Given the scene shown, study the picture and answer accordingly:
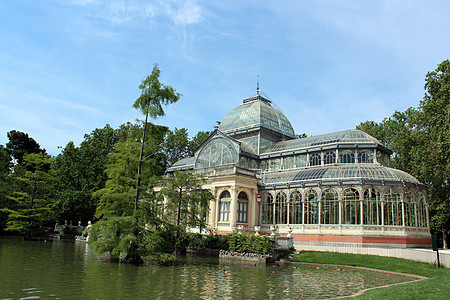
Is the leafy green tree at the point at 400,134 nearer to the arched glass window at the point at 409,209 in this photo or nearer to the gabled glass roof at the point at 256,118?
the arched glass window at the point at 409,209

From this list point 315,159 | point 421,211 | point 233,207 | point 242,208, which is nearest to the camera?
point 421,211

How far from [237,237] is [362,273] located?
10.8 m

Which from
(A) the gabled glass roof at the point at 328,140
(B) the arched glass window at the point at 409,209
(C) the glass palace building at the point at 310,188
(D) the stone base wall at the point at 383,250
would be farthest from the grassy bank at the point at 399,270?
(A) the gabled glass roof at the point at 328,140

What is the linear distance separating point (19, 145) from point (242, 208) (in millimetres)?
58479

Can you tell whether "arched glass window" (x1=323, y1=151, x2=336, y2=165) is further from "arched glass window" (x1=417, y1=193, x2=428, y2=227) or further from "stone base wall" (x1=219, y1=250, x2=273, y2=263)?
"stone base wall" (x1=219, y1=250, x2=273, y2=263)

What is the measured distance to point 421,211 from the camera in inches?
1284

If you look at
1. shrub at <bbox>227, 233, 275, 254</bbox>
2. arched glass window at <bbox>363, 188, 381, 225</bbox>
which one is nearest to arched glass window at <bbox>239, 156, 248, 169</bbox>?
shrub at <bbox>227, 233, 275, 254</bbox>

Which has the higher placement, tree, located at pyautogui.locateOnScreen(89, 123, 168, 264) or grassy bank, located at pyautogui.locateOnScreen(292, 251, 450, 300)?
tree, located at pyautogui.locateOnScreen(89, 123, 168, 264)

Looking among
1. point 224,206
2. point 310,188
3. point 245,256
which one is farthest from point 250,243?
point 224,206

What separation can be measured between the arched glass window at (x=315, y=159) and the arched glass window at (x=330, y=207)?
596cm

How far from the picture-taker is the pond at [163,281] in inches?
499

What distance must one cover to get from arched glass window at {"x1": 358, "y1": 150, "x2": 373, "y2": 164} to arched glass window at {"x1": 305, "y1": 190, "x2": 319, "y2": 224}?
279 inches

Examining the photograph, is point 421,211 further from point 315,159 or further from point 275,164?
point 275,164

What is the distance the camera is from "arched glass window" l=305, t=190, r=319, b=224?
1293 inches
